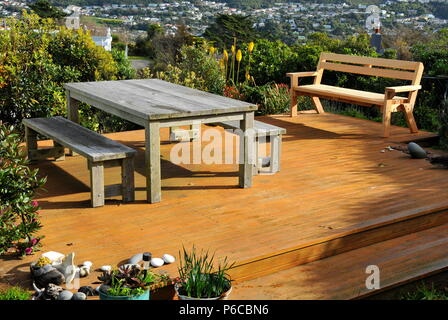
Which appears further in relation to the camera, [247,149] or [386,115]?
[386,115]

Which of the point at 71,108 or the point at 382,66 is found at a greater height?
the point at 382,66

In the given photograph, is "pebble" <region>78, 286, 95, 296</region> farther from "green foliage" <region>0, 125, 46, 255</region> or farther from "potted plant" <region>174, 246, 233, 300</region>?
"green foliage" <region>0, 125, 46, 255</region>

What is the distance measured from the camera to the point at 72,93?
589cm

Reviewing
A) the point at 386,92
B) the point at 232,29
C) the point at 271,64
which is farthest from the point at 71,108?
the point at 232,29

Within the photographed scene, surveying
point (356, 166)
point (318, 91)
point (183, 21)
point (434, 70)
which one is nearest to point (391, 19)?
point (183, 21)

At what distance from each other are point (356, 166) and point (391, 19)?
63.7 feet

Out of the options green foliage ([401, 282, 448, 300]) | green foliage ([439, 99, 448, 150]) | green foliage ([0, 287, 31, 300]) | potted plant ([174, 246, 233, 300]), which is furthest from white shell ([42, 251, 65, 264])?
green foliage ([439, 99, 448, 150])

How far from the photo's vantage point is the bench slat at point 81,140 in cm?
457

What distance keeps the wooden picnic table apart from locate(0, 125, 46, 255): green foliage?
3.43ft

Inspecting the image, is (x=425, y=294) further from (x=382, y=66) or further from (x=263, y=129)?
(x=382, y=66)

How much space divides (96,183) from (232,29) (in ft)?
73.7

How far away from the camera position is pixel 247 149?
504 centimetres

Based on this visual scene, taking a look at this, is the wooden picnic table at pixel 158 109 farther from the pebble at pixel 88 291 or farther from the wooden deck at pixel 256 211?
the pebble at pixel 88 291

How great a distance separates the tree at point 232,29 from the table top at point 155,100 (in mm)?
20516
